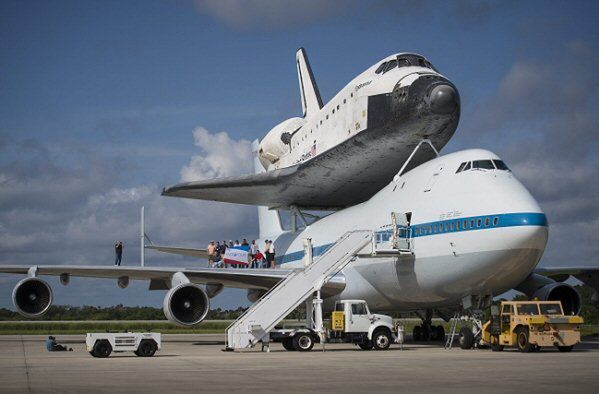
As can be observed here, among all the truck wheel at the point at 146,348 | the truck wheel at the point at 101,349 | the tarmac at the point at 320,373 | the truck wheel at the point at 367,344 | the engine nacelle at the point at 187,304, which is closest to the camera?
the tarmac at the point at 320,373

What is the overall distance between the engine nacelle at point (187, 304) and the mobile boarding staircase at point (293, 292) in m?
2.54

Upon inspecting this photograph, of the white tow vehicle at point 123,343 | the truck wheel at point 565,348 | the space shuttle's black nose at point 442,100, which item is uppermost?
the space shuttle's black nose at point 442,100

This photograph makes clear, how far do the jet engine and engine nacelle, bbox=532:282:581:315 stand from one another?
14918 millimetres

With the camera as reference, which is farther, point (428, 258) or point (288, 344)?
point (288, 344)

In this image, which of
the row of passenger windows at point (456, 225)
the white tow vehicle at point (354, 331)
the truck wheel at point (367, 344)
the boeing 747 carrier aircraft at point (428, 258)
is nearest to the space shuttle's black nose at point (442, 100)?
the boeing 747 carrier aircraft at point (428, 258)

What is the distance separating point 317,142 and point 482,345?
522 inches

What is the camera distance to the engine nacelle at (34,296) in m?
28.8

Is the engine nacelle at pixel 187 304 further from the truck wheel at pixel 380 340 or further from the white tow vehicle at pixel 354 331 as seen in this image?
the truck wheel at pixel 380 340

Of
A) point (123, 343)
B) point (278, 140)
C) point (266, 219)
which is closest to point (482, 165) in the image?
point (123, 343)

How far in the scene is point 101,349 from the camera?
864 inches

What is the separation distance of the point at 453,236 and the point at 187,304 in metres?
9.43

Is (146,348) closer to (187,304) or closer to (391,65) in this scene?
(187,304)

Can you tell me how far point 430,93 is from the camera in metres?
27.4

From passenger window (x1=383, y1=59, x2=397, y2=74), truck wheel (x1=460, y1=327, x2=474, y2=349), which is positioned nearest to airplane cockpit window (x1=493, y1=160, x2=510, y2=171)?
truck wheel (x1=460, y1=327, x2=474, y2=349)
